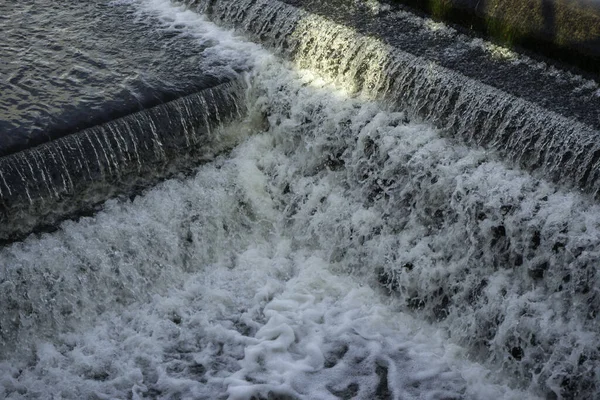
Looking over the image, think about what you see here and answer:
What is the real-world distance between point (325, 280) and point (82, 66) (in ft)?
12.2

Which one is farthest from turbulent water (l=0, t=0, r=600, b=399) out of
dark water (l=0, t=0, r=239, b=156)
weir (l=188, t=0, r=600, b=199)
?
dark water (l=0, t=0, r=239, b=156)

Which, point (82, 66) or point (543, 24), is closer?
point (543, 24)

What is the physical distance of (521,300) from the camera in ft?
18.8

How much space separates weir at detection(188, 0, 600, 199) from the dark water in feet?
3.65

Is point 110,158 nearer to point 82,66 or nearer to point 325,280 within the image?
point 82,66

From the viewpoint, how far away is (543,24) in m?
7.52

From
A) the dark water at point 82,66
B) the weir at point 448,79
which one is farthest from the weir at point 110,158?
the weir at point 448,79

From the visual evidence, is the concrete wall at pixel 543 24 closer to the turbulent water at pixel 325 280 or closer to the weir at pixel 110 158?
the turbulent water at pixel 325 280

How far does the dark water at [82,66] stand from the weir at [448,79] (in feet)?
3.65

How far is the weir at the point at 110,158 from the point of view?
641cm

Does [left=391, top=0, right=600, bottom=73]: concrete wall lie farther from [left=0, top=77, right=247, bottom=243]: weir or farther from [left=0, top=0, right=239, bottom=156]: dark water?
[left=0, top=0, right=239, bottom=156]: dark water

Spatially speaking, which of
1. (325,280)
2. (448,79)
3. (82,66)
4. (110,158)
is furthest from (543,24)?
(82,66)

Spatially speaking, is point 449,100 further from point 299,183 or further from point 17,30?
point 17,30

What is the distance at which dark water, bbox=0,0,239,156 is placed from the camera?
Result: 7035 mm
